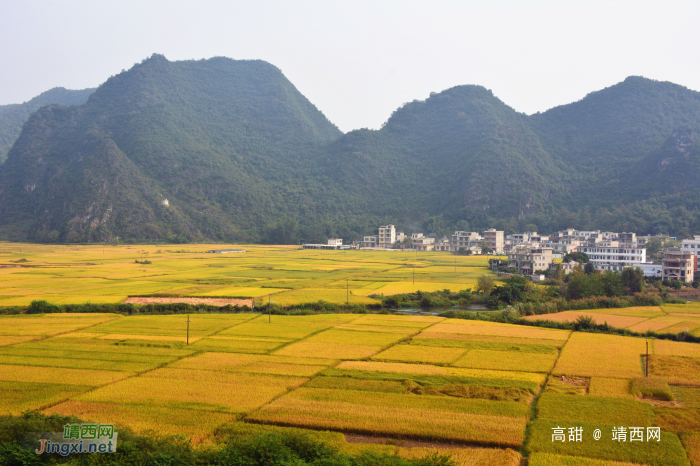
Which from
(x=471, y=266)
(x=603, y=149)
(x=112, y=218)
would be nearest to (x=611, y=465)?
(x=471, y=266)

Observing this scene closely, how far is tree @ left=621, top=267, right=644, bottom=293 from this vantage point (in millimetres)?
35250

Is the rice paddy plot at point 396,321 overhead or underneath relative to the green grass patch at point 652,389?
underneath

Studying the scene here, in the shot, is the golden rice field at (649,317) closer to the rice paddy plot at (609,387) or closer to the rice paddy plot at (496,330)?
the rice paddy plot at (496,330)

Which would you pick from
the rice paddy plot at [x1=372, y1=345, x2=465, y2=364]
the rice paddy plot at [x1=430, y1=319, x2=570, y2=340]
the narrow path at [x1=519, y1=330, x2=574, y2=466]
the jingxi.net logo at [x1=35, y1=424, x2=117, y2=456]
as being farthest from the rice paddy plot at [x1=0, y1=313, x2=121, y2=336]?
the narrow path at [x1=519, y1=330, x2=574, y2=466]

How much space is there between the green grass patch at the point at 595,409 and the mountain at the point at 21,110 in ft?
472

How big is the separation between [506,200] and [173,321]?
8634 centimetres

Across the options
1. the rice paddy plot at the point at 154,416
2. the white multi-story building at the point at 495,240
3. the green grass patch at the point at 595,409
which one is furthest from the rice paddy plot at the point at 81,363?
the white multi-story building at the point at 495,240

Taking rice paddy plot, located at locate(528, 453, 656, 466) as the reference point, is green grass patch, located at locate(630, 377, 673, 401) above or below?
above

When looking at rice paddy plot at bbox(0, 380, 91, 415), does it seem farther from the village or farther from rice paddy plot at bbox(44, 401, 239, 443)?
the village

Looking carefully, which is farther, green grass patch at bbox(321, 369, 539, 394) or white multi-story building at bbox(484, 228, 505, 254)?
white multi-story building at bbox(484, 228, 505, 254)

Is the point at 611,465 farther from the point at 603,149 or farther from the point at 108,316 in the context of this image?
the point at 603,149

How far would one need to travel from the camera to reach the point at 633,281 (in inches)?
1395

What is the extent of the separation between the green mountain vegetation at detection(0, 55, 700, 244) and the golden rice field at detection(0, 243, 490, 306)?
31443mm

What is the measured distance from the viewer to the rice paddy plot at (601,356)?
15641 millimetres
